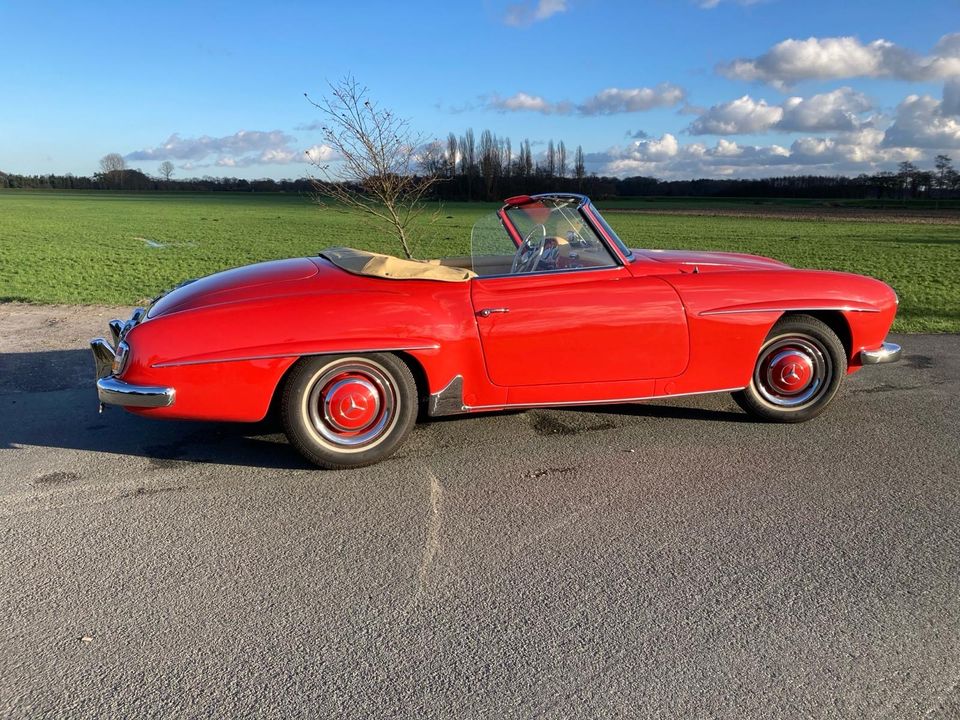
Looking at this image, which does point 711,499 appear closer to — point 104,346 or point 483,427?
point 483,427

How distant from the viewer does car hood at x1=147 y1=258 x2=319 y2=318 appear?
370 cm

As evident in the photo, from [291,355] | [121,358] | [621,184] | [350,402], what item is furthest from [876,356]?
[621,184]

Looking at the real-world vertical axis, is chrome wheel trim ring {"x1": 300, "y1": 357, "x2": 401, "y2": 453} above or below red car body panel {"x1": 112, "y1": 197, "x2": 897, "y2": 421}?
below

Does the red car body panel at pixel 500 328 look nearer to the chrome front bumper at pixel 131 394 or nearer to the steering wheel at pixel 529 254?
the chrome front bumper at pixel 131 394

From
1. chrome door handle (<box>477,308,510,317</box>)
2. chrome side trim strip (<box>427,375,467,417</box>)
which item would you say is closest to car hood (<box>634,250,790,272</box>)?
chrome door handle (<box>477,308,510,317</box>)

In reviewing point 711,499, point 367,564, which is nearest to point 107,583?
point 367,564

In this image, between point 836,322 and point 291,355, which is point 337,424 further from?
point 836,322

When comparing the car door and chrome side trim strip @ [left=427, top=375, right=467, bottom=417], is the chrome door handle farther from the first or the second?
chrome side trim strip @ [left=427, top=375, right=467, bottom=417]

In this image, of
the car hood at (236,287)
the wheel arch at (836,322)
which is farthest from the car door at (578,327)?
the car hood at (236,287)

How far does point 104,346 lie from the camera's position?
3924 millimetres

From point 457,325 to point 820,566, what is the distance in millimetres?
1958

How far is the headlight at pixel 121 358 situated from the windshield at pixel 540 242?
1960 millimetres

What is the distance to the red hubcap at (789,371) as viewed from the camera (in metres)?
4.27

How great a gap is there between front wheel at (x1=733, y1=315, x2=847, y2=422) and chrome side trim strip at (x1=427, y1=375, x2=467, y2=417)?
1.73 metres
